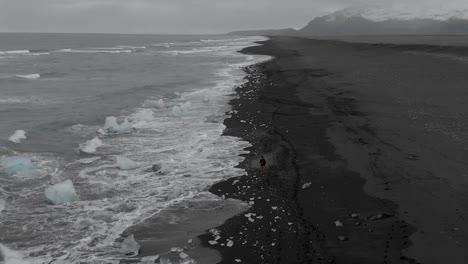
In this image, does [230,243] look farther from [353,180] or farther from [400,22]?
[400,22]

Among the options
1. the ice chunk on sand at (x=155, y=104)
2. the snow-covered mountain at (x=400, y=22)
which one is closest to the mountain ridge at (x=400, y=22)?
the snow-covered mountain at (x=400, y=22)

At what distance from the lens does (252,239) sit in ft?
23.7

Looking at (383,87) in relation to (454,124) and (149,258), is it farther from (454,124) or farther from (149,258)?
(149,258)

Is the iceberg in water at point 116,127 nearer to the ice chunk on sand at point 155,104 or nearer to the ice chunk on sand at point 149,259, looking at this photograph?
→ the ice chunk on sand at point 155,104

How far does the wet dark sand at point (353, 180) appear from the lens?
6.83 metres

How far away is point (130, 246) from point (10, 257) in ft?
6.73

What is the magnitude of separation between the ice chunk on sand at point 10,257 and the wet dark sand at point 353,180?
3123 millimetres

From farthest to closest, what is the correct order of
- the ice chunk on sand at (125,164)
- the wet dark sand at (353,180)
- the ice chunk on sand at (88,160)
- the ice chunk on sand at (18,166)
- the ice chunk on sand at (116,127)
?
the ice chunk on sand at (116,127) → the ice chunk on sand at (88,160) → the ice chunk on sand at (125,164) → the ice chunk on sand at (18,166) → the wet dark sand at (353,180)

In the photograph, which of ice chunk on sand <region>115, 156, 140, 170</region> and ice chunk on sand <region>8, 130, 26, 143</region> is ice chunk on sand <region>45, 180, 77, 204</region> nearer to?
ice chunk on sand <region>115, 156, 140, 170</region>

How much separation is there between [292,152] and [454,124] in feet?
18.7

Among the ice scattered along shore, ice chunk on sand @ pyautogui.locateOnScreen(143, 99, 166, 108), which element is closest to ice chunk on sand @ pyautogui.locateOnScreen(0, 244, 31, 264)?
the ice scattered along shore

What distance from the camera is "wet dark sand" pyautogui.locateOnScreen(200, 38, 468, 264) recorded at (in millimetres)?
6832

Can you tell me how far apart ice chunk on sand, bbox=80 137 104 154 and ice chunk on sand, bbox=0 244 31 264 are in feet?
20.5

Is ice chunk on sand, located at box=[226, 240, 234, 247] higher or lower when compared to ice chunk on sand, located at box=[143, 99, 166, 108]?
lower
